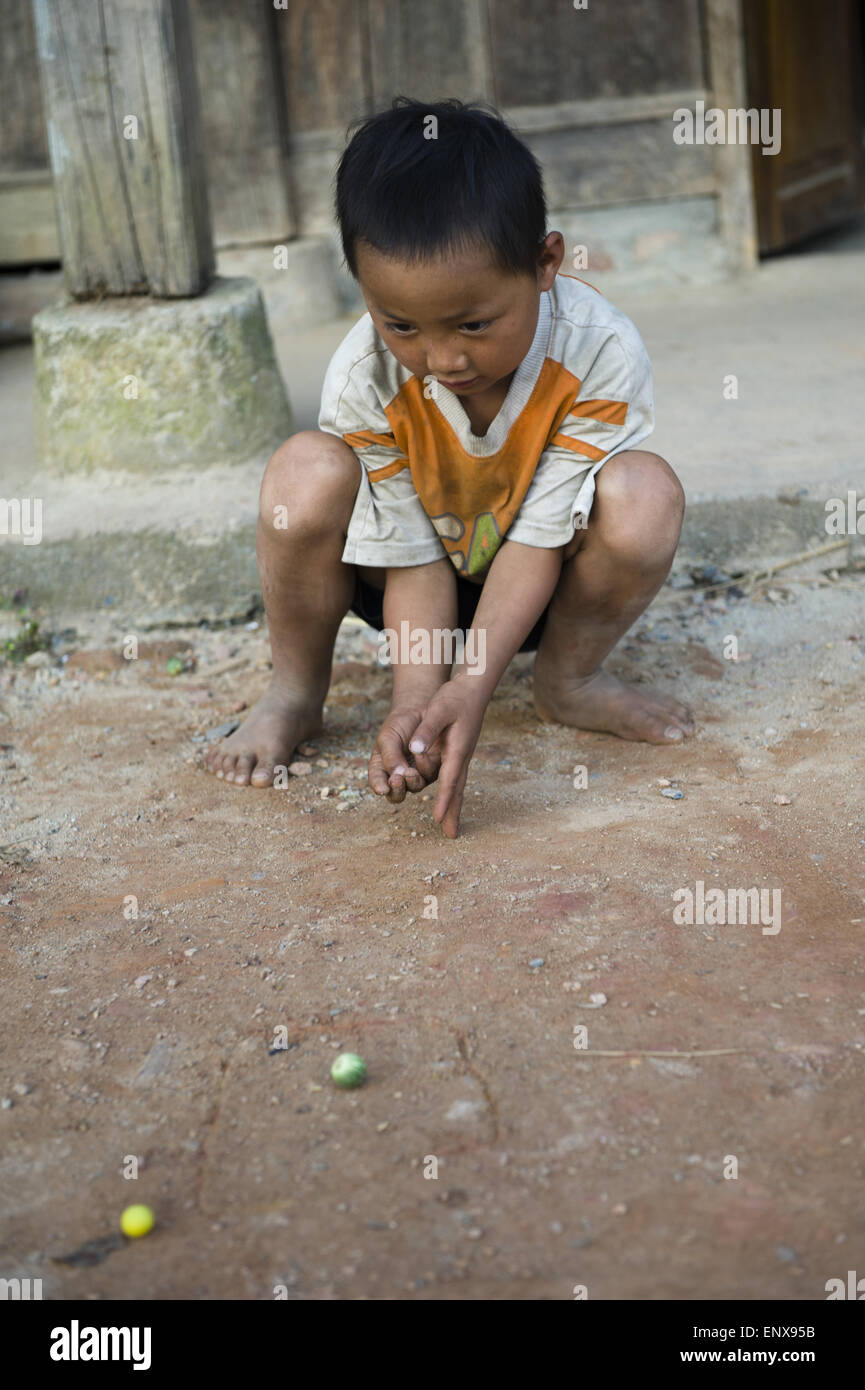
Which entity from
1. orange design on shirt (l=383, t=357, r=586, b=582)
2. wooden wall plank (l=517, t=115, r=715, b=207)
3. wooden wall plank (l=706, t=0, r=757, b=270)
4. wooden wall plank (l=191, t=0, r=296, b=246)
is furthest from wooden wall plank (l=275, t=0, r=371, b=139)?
orange design on shirt (l=383, t=357, r=586, b=582)

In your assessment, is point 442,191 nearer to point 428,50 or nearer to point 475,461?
point 475,461

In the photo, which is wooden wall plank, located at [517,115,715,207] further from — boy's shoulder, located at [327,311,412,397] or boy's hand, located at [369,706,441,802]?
boy's hand, located at [369,706,441,802]

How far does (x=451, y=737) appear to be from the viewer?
2.09m

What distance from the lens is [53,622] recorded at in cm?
322

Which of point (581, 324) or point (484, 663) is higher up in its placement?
point (581, 324)

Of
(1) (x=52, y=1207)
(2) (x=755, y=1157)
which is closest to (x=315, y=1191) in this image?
(1) (x=52, y=1207)

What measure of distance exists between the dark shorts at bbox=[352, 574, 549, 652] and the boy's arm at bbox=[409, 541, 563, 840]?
0.20m

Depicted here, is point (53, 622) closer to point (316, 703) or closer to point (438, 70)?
point (316, 703)

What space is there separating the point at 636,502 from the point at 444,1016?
97 cm

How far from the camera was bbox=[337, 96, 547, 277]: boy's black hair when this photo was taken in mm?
1864

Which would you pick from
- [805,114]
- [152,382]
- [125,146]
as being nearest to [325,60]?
[805,114]

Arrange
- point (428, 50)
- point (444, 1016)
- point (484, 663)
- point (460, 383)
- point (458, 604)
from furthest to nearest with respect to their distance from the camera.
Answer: point (428, 50) → point (458, 604) → point (484, 663) → point (460, 383) → point (444, 1016)

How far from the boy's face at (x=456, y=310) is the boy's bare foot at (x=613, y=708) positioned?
0.70 metres

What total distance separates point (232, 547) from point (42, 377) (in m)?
0.69
